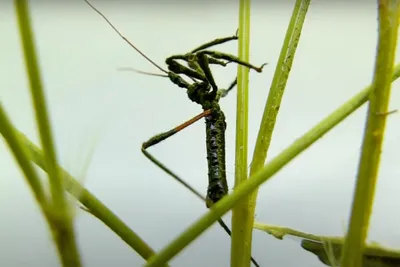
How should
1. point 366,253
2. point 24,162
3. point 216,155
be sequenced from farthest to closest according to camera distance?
1. point 216,155
2. point 366,253
3. point 24,162

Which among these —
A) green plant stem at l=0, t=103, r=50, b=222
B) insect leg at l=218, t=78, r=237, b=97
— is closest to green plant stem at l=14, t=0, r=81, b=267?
green plant stem at l=0, t=103, r=50, b=222

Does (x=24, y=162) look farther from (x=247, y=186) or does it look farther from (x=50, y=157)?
(x=247, y=186)

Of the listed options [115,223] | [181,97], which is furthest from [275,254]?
[115,223]

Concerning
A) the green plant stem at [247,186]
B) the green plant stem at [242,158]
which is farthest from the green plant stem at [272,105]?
the green plant stem at [247,186]

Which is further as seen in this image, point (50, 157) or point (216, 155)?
point (216, 155)

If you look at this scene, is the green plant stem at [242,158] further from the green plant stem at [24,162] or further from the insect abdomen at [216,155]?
the green plant stem at [24,162]

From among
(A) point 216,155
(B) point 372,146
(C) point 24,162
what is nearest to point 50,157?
(C) point 24,162

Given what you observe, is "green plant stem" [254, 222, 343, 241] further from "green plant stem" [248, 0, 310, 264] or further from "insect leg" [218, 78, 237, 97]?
"insect leg" [218, 78, 237, 97]
